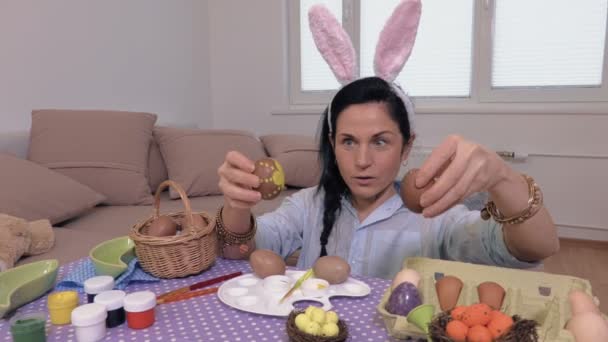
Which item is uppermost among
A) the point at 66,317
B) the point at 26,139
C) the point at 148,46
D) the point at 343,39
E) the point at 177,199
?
the point at 148,46

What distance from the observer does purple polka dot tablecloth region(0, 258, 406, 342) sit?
0.65 metres

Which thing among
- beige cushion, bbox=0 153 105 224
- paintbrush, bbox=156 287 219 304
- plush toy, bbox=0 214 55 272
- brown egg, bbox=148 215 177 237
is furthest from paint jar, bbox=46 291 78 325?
beige cushion, bbox=0 153 105 224

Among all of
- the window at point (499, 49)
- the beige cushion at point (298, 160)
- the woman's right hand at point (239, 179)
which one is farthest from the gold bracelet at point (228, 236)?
the window at point (499, 49)

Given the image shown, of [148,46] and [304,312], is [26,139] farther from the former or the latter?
[304,312]

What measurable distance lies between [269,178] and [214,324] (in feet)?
1.04

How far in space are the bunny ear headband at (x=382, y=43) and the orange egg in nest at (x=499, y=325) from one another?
0.73m

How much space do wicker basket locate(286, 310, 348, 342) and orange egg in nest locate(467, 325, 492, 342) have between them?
0.17 m

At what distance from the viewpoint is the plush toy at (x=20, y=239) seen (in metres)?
1.32

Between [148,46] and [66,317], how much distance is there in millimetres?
2694

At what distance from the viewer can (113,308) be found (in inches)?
26.7

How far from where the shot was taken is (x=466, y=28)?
3.18 m

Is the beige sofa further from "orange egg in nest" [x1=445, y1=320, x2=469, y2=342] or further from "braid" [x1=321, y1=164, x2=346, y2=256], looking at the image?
"orange egg in nest" [x1=445, y1=320, x2=469, y2=342]

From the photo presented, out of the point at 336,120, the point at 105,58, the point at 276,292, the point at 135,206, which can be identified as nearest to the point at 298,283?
the point at 276,292

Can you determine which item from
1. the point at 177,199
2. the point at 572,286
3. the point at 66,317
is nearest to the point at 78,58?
the point at 177,199
